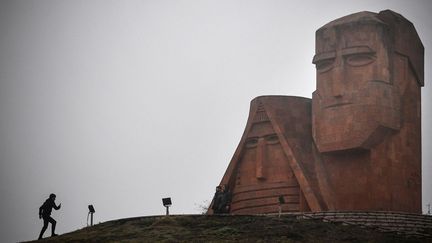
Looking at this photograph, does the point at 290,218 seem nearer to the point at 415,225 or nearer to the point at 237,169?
the point at 415,225


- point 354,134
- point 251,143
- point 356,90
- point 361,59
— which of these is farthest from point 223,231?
point 361,59

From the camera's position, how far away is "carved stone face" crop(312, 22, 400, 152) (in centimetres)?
4016

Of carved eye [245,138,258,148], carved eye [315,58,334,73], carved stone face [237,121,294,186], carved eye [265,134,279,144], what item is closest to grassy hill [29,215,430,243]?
carved stone face [237,121,294,186]

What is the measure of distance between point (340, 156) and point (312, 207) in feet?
8.67

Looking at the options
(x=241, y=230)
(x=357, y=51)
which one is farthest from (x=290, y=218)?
(x=357, y=51)

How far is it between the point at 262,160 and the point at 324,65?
5.13m

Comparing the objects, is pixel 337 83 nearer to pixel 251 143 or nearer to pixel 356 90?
pixel 356 90

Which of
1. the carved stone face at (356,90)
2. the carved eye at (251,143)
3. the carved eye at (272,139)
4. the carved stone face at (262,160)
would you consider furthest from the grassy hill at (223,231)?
the carved eye at (251,143)

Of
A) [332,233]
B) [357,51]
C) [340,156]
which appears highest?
[357,51]

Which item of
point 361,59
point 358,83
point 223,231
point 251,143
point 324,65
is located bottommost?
point 223,231

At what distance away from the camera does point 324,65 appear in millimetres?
41656

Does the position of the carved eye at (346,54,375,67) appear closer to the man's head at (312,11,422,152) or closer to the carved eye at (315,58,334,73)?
the man's head at (312,11,422,152)

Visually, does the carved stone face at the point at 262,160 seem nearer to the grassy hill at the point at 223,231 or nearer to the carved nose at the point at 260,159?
the carved nose at the point at 260,159

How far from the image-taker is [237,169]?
43.9 metres
